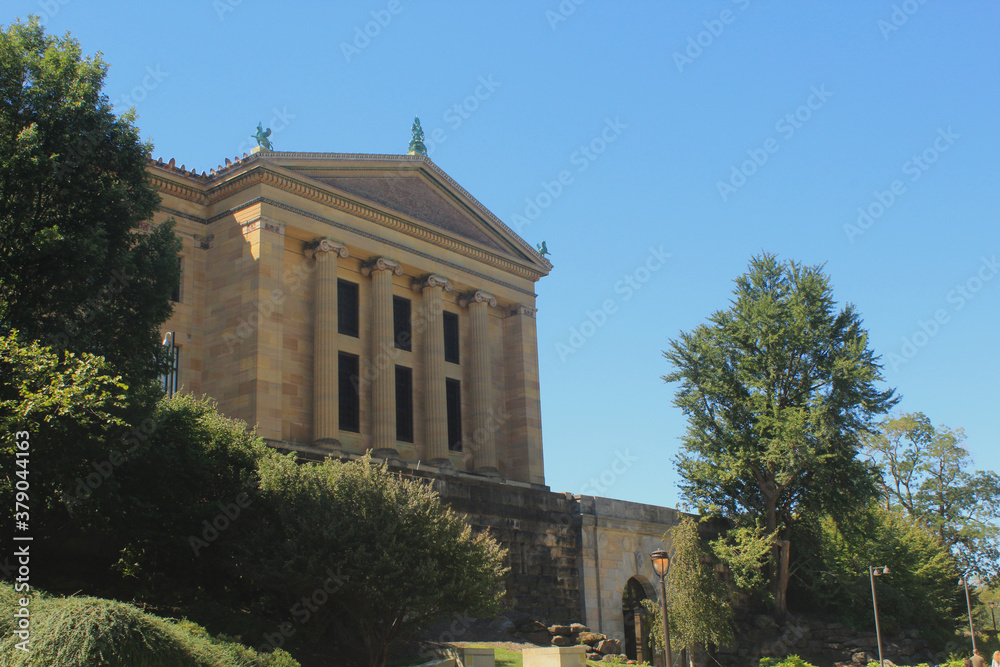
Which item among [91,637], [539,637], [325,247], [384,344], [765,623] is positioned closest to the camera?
[91,637]

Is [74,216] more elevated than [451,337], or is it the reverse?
[451,337]

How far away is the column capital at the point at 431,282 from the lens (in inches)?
1582

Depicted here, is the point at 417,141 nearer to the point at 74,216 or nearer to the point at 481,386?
the point at 481,386

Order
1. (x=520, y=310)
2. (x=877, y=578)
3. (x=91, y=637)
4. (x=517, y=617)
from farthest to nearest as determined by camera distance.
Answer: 1. (x=520, y=310)
2. (x=877, y=578)
3. (x=517, y=617)
4. (x=91, y=637)

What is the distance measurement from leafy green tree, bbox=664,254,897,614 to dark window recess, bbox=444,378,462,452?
355 inches

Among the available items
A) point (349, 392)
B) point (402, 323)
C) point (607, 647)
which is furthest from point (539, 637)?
point (402, 323)

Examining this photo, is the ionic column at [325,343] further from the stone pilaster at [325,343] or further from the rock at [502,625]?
the rock at [502,625]

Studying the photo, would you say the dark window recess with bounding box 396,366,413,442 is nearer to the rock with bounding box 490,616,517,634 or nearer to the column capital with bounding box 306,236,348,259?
the column capital with bounding box 306,236,348,259

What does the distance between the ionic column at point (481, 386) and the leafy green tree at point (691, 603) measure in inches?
395

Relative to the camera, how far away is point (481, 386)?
135ft

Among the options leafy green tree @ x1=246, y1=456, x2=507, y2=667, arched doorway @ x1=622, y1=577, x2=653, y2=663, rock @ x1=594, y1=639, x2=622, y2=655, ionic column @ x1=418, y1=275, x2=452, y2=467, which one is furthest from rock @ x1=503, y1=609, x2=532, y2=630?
ionic column @ x1=418, y1=275, x2=452, y2=467

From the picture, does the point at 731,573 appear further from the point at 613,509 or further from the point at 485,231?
the point at 485,231

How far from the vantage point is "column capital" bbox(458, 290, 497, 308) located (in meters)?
42.3

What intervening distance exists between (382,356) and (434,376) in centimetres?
272
